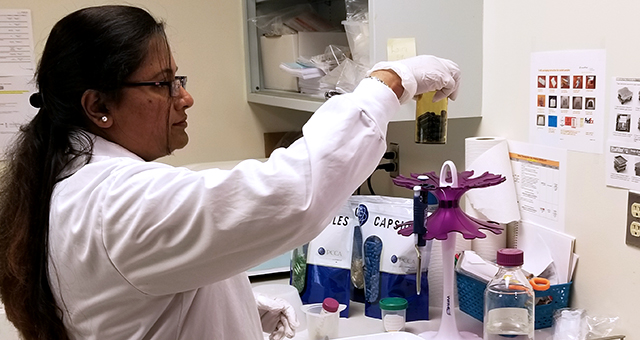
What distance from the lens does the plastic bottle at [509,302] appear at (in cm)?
137

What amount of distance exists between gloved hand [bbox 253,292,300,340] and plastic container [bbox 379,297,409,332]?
11.7 inches

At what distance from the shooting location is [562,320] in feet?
4.70

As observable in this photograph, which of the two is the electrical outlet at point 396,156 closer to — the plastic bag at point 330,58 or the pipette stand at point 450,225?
the plastic bag at point 330,58

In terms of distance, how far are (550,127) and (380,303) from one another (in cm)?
61

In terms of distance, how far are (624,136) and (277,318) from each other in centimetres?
84

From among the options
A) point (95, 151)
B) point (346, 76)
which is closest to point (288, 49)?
point (346, 76)

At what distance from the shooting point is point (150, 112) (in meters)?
1.03

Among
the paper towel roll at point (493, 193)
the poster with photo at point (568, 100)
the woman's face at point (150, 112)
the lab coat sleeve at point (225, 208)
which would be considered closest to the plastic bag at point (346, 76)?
the paper towel roll at point (493, 193)

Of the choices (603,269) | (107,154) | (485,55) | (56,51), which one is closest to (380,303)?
(603,269)

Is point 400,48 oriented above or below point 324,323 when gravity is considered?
above

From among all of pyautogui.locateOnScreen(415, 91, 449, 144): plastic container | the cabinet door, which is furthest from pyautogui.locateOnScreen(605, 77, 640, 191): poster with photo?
the cabinet door

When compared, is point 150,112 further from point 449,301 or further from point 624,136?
point 624,136

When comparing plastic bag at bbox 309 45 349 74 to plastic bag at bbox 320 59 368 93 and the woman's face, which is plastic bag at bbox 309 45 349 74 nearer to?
plastic bag at bbox 320 59 368 93

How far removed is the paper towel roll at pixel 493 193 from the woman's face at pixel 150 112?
0.92 metres
